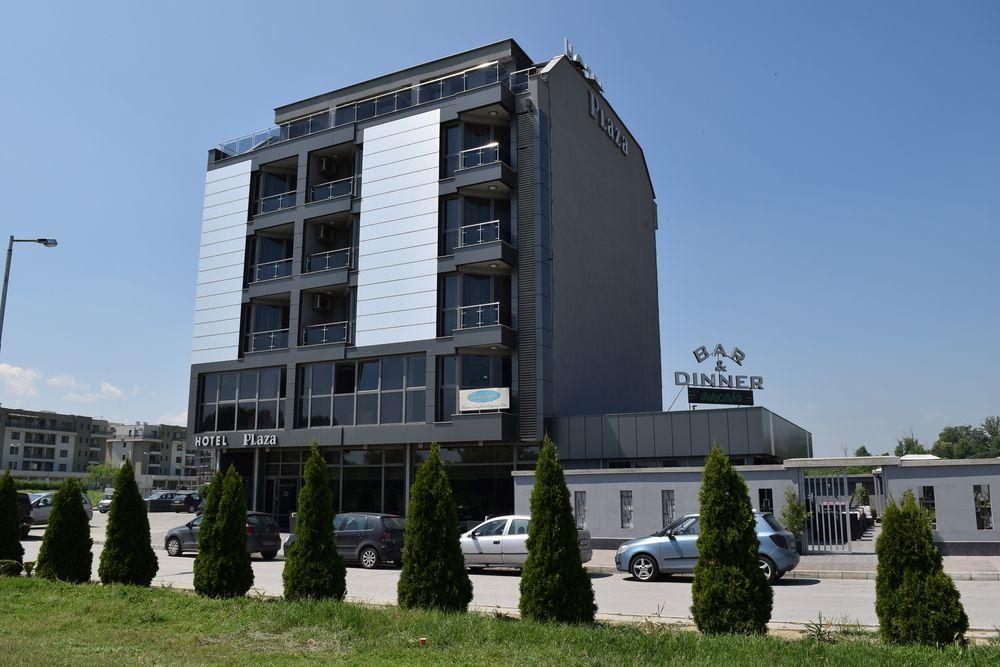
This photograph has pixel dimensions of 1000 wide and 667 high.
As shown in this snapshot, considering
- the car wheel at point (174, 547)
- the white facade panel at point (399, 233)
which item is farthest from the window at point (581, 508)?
the car wheel at point (174, 547)

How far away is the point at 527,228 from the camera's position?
3109 centimetres

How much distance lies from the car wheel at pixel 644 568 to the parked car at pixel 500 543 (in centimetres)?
174

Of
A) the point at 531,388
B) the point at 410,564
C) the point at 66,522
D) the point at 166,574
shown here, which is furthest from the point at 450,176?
the point at 410,564

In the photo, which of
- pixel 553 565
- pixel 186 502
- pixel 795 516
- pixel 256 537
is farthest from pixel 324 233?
pixel 186 502

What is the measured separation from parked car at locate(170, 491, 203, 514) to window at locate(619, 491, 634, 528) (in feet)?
124

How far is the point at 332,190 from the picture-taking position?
3566 centimetres

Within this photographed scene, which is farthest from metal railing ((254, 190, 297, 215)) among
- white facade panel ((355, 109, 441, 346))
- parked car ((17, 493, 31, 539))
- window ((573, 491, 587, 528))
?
window ((573, 491, 587, 528))

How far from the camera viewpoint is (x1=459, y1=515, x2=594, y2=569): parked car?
68.1ft

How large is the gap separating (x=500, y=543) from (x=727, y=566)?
37.0 feet

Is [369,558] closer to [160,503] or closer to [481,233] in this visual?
[481,233]

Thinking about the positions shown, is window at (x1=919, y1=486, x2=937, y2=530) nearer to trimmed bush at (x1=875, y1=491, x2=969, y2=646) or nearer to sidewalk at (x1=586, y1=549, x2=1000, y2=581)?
sidewalk at (x1=586, y1=549, x2=1000, y2=581)

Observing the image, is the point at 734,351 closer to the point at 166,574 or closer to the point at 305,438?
the point at 305,438

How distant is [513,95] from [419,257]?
7321 mm

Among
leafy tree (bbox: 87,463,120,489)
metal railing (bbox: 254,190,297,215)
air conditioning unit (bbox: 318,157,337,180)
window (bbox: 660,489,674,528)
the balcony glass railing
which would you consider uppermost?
the balcony glass railing
